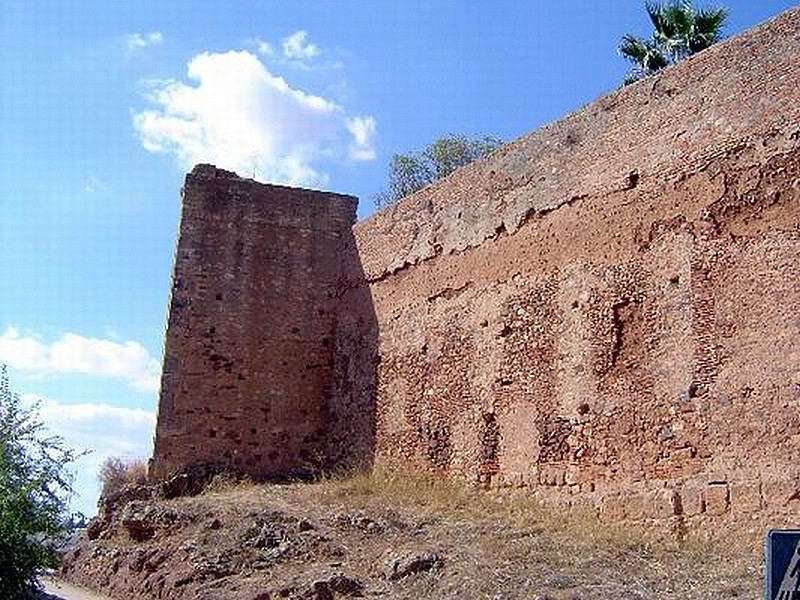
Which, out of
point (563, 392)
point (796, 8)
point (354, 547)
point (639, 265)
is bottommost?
point (354, 547)

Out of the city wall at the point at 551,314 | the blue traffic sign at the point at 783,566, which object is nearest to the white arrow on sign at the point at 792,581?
the blue traffic sign at the point at 783,566

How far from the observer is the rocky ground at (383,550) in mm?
8898

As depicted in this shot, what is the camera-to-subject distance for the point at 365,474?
15234 millimetres

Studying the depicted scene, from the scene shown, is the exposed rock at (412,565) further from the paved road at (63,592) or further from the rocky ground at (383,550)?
the paved road at (63,592)

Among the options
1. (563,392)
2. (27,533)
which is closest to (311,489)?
(563,392)

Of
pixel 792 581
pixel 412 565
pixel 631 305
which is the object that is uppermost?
pixel 631 305

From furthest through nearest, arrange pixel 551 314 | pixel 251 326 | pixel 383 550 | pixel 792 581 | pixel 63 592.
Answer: pixel 251 326 → pixel 63 592 → pixel 551 314 → pixel 383 550 → pixel 792 581

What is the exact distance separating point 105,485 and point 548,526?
8.75 m

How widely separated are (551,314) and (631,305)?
137 centimetres

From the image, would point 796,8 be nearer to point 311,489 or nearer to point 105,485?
point 311,489

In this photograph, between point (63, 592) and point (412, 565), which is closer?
point (412, 565)

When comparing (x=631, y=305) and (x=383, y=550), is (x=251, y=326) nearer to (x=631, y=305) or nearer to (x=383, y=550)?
(x=383, y=550)

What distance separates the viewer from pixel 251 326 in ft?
56.1

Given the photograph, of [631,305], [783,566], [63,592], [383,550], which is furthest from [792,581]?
[63,592]
